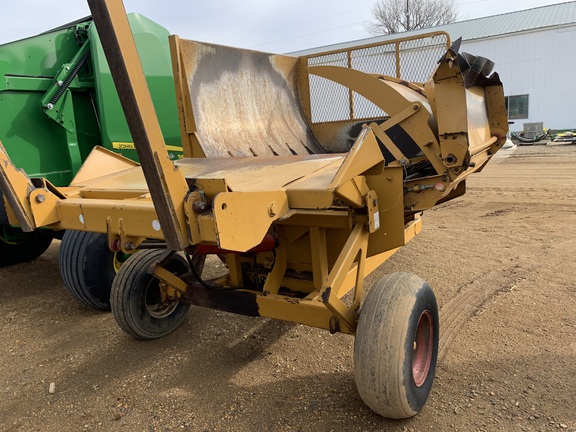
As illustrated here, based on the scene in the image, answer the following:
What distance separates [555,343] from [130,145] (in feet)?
13.5

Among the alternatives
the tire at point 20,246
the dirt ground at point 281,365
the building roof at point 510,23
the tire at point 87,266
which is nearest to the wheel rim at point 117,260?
the tire at point 87,266

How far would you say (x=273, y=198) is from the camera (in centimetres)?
218

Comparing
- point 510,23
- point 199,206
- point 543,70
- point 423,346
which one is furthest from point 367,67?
point 510,23

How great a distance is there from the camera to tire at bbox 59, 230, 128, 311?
3912mm

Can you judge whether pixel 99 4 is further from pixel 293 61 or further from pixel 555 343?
pixel 293 61

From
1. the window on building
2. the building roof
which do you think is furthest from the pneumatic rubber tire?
the window on building

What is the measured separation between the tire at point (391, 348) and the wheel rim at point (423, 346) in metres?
0.07

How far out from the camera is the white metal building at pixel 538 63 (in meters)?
23.8

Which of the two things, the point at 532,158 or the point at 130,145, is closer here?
the point at 130,145

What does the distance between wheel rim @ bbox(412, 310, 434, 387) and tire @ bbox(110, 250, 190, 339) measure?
1.74m

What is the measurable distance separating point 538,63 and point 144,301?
26.9 m

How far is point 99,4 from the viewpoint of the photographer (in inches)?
60.7

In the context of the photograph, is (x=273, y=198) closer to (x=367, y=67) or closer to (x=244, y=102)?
(x=244, y=102)

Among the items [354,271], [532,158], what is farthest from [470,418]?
[532,158]
